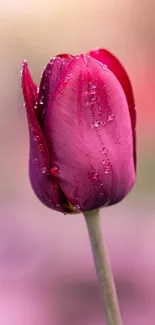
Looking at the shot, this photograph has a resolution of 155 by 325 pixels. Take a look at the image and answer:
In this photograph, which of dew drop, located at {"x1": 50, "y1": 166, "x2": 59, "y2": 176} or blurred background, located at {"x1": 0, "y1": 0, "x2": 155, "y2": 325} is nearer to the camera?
dew drop, located at {"x1": 50, "y1": 166, "x2": 59, "y2": 176}

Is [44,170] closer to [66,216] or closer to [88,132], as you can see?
[88,132]

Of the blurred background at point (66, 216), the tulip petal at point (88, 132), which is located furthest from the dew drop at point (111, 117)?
the blurred background at point (66, 216)

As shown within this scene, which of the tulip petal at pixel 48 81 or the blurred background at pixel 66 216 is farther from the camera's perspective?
the blurred background at pixel 66 216

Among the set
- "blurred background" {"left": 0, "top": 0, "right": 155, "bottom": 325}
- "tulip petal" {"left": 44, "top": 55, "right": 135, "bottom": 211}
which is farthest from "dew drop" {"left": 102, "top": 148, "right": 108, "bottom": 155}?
"blurred background" {"left": 0, "top": 0, "right": 155, "bottom": 325}

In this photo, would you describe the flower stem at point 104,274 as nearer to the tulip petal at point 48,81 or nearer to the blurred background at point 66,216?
the tulip petal at point 48,81

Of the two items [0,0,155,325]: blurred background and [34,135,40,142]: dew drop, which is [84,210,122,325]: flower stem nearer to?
[34,135,40,142]: dew drop

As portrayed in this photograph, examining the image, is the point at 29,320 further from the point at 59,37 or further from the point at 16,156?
the point at 59,37

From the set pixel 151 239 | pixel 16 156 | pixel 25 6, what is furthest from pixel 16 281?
pixel 25 6
